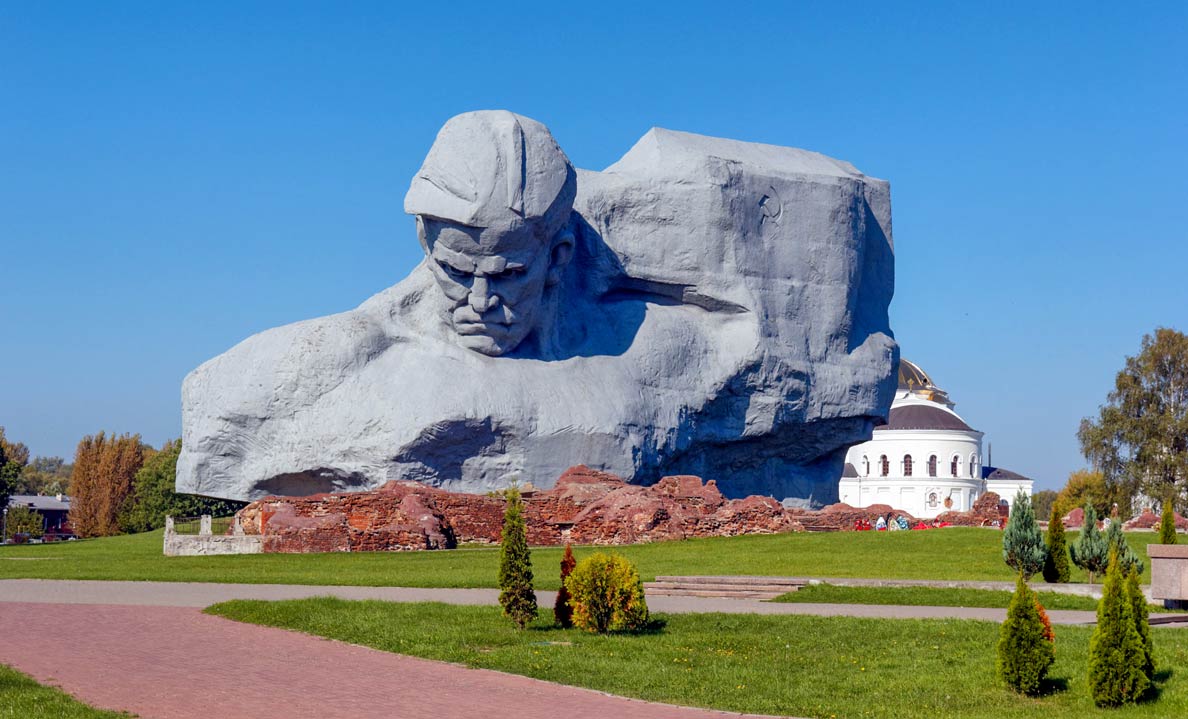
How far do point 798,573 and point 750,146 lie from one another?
19.6 meters

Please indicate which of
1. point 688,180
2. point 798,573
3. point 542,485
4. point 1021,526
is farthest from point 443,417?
point 1021,526

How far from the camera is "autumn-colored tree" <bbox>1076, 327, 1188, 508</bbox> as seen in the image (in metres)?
49.2

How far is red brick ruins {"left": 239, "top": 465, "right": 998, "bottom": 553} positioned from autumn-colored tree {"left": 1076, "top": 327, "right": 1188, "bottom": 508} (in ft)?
78.1

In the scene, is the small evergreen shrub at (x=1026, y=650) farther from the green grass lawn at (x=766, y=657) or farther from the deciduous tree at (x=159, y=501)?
the deciduous tree at (x=159, y=501)

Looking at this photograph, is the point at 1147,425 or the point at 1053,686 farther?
the point at 1147,425

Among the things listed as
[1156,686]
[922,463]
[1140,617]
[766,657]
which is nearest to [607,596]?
[766,657]

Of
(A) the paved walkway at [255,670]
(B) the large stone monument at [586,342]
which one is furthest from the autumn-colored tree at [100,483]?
(A) the paved walkway at [255,670]

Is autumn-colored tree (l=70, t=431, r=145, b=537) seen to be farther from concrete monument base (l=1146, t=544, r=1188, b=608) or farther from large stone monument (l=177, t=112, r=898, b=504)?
concrete monument base (l=1146, t=544, r=1188, b=608)

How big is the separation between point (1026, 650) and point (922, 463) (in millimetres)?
78758

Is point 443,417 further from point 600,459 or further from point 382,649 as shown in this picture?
point 382,649

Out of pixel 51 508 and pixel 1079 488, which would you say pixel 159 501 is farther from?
pixel 1079 488

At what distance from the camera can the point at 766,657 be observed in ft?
38.5

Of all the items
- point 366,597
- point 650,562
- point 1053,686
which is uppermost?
point 650,562

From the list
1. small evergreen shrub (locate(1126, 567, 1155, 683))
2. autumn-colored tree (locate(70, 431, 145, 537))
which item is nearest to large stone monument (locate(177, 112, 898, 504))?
small evergreen shrub (locate(1126, 567, 1155, 683))
